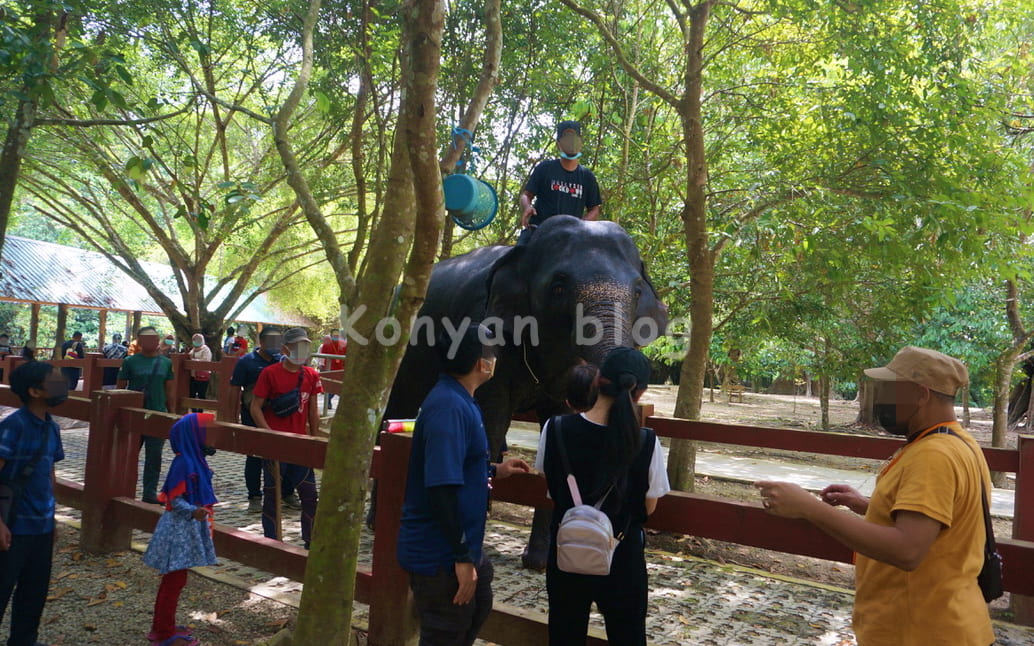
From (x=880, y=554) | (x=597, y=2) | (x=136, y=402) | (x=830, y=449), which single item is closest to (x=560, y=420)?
(x=880, y=554)

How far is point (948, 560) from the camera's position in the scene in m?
2.18

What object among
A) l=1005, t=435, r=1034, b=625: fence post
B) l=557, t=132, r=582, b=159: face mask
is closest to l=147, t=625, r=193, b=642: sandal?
l=557, t=132, r=582, b=159: face mask

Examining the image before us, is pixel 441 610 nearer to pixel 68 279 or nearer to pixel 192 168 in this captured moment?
pixel 192 168

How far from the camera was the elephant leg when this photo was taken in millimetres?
5883

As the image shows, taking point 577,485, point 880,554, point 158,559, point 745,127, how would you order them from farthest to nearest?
point 745,127
point 158,559
point 577,485
point 880,554

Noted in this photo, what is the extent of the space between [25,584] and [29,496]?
45 centimetres

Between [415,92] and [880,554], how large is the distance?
Answer: 7.82ft

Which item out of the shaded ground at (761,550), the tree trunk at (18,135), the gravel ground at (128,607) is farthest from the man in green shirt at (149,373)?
the shaded ground at (761,550)

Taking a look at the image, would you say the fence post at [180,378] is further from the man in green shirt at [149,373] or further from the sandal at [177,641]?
the sandal at [177,641]

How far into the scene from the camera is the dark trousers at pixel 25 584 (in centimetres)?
374

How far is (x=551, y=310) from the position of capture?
560cm

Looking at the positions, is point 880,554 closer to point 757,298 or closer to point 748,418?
point 757,298

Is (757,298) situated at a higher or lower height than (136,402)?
higher

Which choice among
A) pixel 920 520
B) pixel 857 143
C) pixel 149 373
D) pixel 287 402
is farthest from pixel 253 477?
pixel 857 143
